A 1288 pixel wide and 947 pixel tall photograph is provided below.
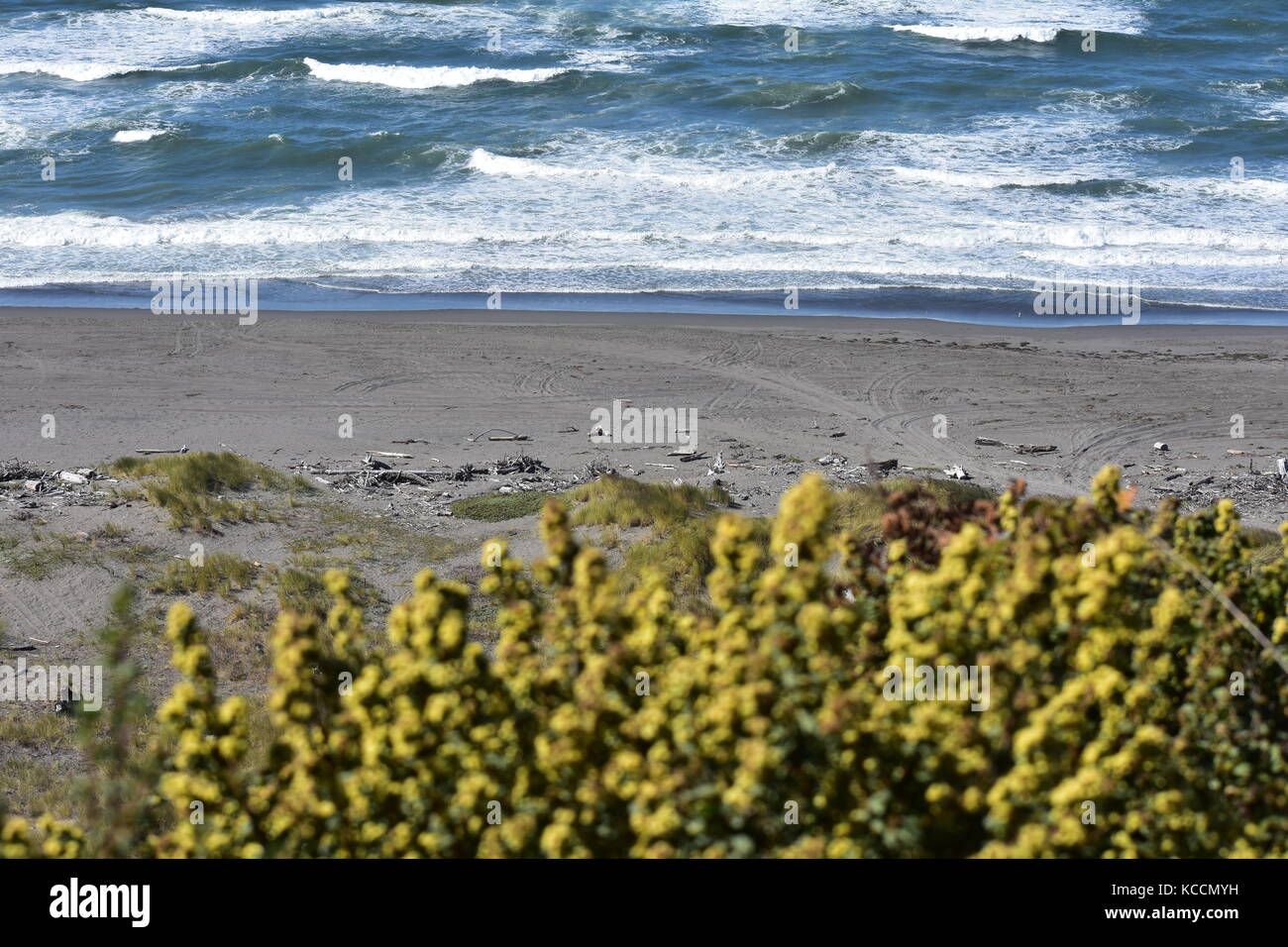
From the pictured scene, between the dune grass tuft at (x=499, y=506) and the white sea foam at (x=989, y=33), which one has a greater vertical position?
the white sea foam at (x=989, y=33)

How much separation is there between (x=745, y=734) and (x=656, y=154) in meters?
27.6

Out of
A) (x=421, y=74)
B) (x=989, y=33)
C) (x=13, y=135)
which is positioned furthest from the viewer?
(x=989, y=33)

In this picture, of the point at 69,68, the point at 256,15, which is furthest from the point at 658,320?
the point at 256,15

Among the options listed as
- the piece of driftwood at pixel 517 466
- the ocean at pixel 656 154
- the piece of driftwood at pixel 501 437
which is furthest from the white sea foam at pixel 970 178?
the piece of driftwood at pixel 517 466

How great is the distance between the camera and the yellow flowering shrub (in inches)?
147

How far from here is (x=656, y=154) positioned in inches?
1184

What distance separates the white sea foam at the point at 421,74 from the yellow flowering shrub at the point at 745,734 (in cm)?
3339

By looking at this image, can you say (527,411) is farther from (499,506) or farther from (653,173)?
(653,173)

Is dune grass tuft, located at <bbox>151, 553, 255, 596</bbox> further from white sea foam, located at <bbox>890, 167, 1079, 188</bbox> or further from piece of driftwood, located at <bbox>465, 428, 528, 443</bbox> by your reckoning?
white sea foam, located at <bbox>890, 167, 1079, 188</bbox>

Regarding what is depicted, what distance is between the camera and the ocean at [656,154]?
2306cm

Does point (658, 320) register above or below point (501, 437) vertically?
above

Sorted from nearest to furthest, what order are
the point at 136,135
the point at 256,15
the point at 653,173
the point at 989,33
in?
the point at 653,173 < the point at 136,135 < the point at 989,33 < the point at 256,15

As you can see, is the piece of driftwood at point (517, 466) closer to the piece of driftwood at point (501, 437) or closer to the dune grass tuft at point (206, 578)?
the piece of driftwood at point (501, 437)
